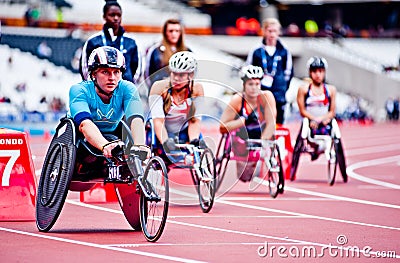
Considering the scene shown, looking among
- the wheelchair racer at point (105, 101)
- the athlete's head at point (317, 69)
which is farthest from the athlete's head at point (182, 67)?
the athlete's head at point (317, 69)

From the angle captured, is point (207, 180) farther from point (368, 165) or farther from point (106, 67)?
point (368, 165)

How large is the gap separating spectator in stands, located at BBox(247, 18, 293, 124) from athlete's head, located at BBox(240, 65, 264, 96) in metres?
2.23

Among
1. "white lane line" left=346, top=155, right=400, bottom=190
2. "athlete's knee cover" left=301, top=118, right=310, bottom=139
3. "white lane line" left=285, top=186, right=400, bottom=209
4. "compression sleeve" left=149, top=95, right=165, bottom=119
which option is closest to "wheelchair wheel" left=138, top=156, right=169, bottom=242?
"compression sleeve" left=149, top=95, right=165, bottom=119

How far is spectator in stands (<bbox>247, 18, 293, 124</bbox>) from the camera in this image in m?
17.5

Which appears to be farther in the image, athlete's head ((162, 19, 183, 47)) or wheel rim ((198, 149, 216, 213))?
athlete's head ((162, 19, 183, 47))

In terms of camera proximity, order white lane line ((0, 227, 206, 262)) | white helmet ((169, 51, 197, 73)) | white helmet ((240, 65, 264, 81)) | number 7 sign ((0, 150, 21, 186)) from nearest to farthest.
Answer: white lane line ((0, 227, 206, 262))
number 7 sign ((0, 150, 21, 186))
white helmet ((169, 51, 197, 73))
white helmet ((240, 65, 264, 81))

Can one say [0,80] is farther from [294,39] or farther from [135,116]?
[135,116]

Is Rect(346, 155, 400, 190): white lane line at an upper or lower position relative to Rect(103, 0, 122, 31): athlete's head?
lower

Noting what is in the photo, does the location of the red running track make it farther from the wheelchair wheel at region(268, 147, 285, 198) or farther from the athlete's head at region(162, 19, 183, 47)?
the athlete's head at region(162, 19, 183, 47)

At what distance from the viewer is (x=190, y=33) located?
6203cm

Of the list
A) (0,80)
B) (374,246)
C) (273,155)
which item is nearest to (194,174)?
(273,155)

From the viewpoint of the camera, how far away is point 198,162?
41.7 feet

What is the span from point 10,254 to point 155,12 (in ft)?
167

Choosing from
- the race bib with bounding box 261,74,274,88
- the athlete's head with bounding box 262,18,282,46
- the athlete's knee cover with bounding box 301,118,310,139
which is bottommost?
the athlete's knee cover with bounding box 301,118,310,139
